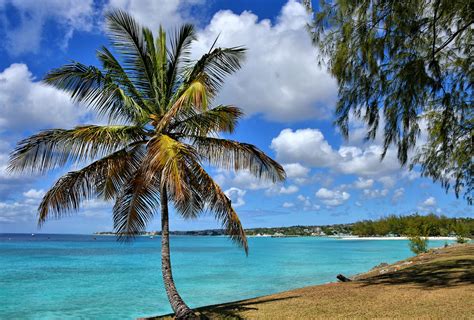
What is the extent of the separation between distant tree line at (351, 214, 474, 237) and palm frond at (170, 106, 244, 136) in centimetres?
6990

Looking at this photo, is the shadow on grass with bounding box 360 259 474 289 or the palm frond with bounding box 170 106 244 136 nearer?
the palm frond with bounding box 170 106 244 136

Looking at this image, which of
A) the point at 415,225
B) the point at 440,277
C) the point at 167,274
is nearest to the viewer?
the point at 167,274

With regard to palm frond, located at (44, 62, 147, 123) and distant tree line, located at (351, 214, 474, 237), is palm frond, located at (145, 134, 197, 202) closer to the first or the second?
palm frond, located at (44, 62, 147, 123)

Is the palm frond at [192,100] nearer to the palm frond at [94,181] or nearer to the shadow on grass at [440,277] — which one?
the palm frond at [94,181]

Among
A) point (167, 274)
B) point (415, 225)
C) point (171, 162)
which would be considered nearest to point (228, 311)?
point (167, 274)

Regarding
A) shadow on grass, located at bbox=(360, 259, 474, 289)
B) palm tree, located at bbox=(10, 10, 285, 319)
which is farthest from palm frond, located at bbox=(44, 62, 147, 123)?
shadow on grass, located at bbox=(360, 259, 474, 289)

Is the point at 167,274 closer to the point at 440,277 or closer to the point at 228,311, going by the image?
the point at 228,311

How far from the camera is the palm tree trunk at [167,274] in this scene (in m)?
8.54

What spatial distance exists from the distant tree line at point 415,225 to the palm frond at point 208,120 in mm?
69900

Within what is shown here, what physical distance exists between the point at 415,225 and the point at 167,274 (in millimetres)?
94571

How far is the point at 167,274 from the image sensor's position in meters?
8.93

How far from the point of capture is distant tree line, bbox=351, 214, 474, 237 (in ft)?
293

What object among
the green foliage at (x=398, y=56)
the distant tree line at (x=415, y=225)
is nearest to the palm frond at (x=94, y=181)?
the green foliage at (x=398, y=56)

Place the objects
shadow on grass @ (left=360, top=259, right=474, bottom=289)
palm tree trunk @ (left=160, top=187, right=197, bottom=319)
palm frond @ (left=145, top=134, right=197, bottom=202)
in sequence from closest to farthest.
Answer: palm frond @ (left=145, top=134, right=197, bottom=202) → palm tree trunk @ (left=160, top=187, right=197, bottom=319) → shadow on grass @ (left=360, top=259, right=474, bottom=289)
